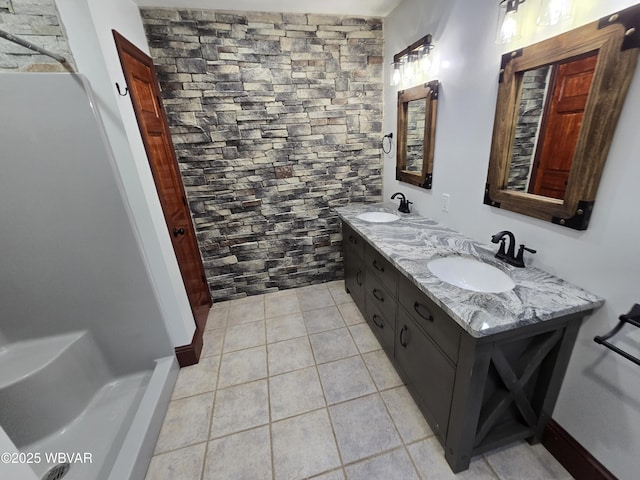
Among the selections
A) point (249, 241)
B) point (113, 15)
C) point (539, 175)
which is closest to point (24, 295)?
A: point (249, 241)

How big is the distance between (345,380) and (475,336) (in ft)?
3.61

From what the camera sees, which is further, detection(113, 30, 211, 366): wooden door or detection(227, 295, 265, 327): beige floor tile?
detection(227, 295, 265, 327): beige floor tile

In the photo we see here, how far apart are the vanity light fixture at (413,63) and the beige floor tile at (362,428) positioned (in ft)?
7.38

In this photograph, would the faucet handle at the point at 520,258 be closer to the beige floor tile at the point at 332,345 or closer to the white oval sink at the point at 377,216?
the white oval sink at the point at 377,216

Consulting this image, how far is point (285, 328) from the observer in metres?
2.30

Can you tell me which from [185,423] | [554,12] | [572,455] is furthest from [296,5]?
[572,455]

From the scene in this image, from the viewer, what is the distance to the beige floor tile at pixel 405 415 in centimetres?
141

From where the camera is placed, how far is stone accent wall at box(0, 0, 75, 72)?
122cm

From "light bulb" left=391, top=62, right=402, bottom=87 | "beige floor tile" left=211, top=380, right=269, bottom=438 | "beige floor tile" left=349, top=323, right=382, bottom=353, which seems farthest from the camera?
"light bulb" left=391, top=62, right=402, bottom=87

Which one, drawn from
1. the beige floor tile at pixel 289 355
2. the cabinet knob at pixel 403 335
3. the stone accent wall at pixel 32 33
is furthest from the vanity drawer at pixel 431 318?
the stone accent wall at pixel 32 33

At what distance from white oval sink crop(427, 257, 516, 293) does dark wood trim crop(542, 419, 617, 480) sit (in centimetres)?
69

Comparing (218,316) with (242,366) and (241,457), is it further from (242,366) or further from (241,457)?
(241,457)

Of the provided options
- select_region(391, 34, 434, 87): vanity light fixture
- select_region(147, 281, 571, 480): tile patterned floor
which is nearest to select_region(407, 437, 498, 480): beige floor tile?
select_region(147, 281, 571, 480): tile patterned floor

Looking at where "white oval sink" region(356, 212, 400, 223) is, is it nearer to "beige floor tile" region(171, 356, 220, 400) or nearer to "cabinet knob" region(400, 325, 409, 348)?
"cabinet knob" region(400, 325, 409, 348)
